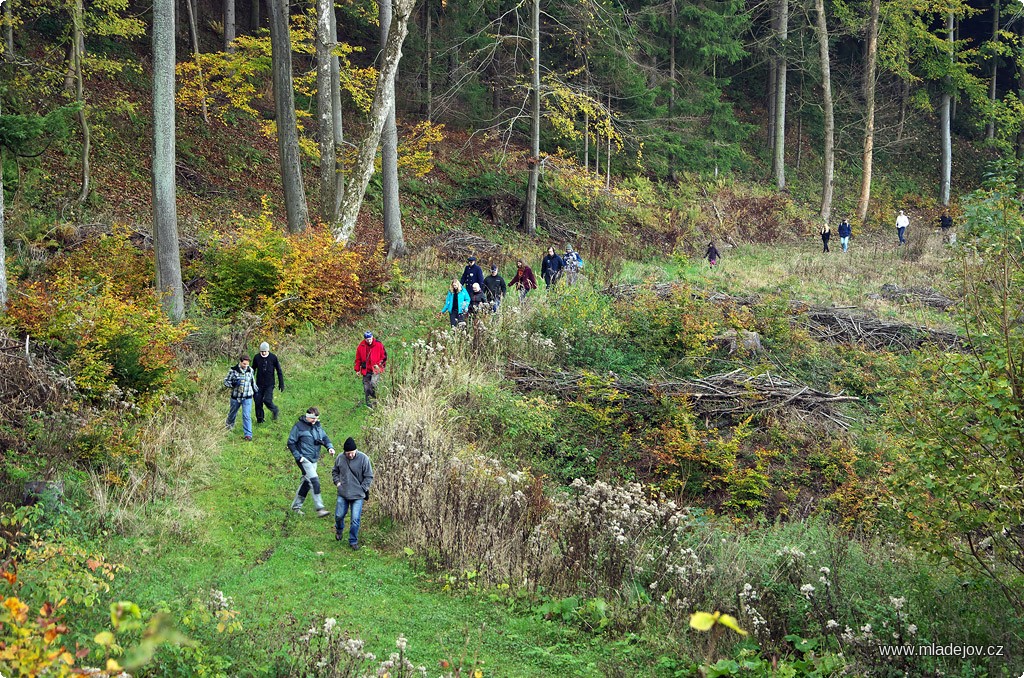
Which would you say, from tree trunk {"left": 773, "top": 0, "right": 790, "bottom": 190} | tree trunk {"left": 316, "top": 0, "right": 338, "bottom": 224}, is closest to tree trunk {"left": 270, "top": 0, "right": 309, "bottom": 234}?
tree trunk {"left": 316, "top": 0, "right": 338, "bottom": 224}

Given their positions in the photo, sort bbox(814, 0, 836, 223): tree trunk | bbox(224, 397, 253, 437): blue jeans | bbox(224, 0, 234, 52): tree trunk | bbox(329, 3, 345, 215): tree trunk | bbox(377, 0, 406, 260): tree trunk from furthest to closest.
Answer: bbox(814, 0, 836, 223): tree trunk → bbox(224, 0, 234, 52): tree trunk → bbox(377, 0, 406, 260): tree trunk → bbox(329, 3, 345, 215): tree trunk → bbox(224, 397, 253, 437): blue jeans

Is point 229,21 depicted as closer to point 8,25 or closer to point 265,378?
point 8,25

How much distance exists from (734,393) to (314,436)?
6620mm

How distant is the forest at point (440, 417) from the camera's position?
725 centimetres

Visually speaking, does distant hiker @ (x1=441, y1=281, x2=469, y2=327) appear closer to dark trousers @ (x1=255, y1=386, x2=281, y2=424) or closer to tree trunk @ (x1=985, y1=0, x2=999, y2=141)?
dark trousers @ (x1=255, y1=386, x2=281, y2=424)


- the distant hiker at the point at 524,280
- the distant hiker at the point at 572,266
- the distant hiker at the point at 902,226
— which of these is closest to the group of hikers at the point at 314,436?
the distant hiker at the point at 524,280

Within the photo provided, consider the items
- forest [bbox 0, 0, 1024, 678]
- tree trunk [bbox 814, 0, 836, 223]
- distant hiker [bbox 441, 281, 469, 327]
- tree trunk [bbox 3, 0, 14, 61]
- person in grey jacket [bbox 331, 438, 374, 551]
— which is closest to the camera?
forest [bbox 0, 0, 1024, 678]

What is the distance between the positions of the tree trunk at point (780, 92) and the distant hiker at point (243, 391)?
98.8ft

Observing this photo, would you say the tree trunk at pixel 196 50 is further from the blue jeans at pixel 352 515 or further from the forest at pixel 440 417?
the blue jeans at pixel 352 515

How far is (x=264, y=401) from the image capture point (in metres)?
12.9

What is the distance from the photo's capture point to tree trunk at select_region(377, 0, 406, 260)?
2242cm

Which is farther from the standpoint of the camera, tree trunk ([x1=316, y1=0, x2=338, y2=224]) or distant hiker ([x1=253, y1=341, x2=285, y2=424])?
tree trunk ([x1=316, y1=0, x2=338, y2=224])

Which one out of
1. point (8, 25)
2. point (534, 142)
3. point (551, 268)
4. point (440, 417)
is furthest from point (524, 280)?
point (8, 25)

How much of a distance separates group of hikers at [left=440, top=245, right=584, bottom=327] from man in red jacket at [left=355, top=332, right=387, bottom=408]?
6.94 feet
